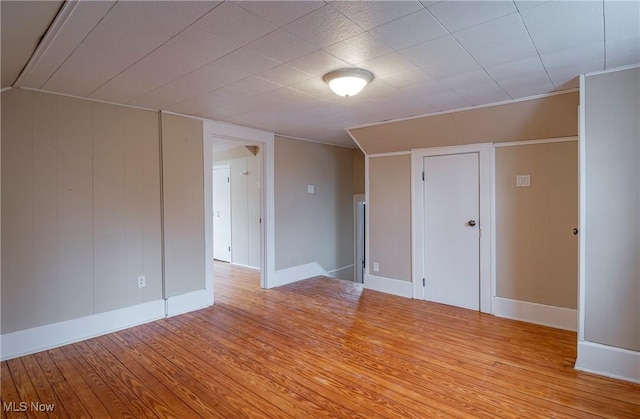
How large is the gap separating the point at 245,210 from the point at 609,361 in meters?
5.21

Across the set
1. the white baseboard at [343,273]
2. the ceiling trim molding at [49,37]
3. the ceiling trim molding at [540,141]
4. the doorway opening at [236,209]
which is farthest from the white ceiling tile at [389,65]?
the white baseboard at [343,273]

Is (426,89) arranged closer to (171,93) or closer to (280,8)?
(280,8)

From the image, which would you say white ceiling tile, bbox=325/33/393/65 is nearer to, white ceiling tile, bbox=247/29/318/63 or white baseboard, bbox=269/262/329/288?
white ceiling tile, bbox=247/29/318/63

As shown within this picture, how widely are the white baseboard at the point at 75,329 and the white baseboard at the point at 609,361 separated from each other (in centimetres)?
373

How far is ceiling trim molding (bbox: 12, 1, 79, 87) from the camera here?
1521mm

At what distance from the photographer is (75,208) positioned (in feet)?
9.54

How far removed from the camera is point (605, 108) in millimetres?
2322

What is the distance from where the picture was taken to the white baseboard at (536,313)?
3.14 m

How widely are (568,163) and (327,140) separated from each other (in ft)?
10.2

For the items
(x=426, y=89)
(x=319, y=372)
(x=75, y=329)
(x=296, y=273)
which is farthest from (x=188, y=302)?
(x=426, y=89)

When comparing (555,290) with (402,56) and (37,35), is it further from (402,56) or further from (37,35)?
(37,35)

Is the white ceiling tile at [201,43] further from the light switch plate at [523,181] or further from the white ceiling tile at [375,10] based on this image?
the light switch plate at [523,181]

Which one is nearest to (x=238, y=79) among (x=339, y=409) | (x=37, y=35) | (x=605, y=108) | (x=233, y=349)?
(x=37, y=35)

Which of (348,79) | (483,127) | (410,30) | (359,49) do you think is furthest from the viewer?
(483,127)
